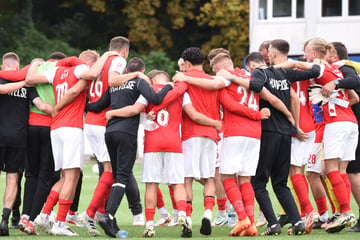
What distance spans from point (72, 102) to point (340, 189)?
12.5 feet

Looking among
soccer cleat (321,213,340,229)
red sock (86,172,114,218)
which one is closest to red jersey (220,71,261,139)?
red sock (86,172,114,218)

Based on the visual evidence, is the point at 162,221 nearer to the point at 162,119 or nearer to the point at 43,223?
the point at 43,223

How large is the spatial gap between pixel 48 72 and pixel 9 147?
3.83 feet

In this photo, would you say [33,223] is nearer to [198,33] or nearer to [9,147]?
[9,147]

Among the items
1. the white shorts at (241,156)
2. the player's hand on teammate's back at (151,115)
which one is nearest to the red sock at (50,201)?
the player's hand on teammate's back at (151,115)

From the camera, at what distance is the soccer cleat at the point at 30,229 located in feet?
42.5

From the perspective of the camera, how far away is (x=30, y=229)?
12977mm

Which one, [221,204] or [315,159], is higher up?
[315,159]

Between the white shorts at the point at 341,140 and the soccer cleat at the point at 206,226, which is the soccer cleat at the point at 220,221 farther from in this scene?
the white shorts at the point at 341,140

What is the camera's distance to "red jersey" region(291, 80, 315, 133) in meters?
13.5

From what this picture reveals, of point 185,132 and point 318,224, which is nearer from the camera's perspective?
point 185,132

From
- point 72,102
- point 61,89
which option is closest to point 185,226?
point 72,102

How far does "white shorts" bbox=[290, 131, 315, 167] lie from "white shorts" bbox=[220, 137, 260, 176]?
83 centimetres

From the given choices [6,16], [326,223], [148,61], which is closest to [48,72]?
[326,223]
